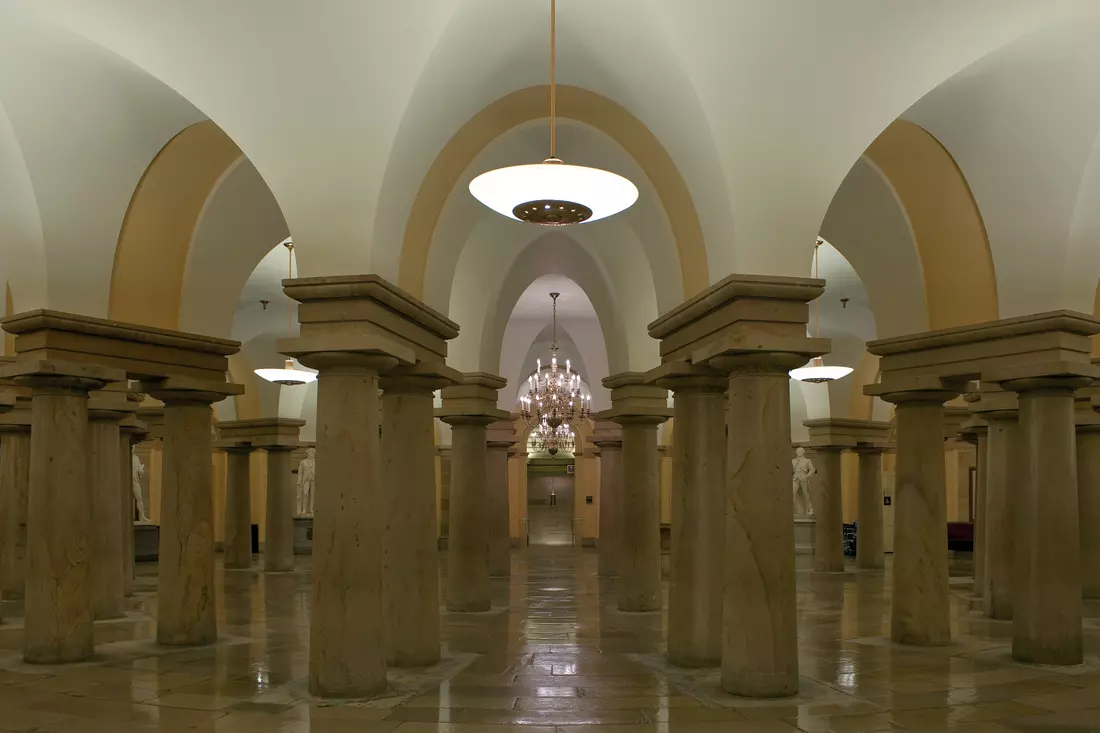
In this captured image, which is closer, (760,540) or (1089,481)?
(760,540)

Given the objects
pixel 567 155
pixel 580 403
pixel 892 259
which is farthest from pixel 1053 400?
pixel 580 403

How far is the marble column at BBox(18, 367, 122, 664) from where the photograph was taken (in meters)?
9.37

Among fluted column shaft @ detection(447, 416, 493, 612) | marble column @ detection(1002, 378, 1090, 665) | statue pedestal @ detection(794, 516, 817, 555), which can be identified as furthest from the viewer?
statue pedestal @ detection(794, 516, 817, 555)

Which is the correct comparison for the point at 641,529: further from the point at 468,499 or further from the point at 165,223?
the point at 165,223

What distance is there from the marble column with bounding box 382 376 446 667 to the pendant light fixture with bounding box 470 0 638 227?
262 cm

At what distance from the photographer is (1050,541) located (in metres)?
9.41

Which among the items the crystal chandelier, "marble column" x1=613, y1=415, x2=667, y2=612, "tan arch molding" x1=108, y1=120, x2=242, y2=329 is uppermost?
"tan arch molding" x1=108, y1=120, x2=242, y2=329

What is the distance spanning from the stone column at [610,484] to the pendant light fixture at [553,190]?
10.0m

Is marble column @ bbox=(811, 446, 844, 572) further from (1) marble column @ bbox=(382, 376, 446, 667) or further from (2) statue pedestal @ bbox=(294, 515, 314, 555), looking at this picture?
(2) statue pedestal @ bbox=(294, 515, 314, 555)

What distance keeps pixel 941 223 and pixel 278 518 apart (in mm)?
14705

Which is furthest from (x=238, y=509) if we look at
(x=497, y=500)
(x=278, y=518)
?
(x=497, y=500)

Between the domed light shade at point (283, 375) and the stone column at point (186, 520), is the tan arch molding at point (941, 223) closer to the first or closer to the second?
the stone column at point (186, 520)

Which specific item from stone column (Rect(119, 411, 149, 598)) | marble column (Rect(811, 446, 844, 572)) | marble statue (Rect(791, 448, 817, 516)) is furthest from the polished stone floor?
marble statue (Rect(791, 448, 817, 516))

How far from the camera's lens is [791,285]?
25.2 feet
